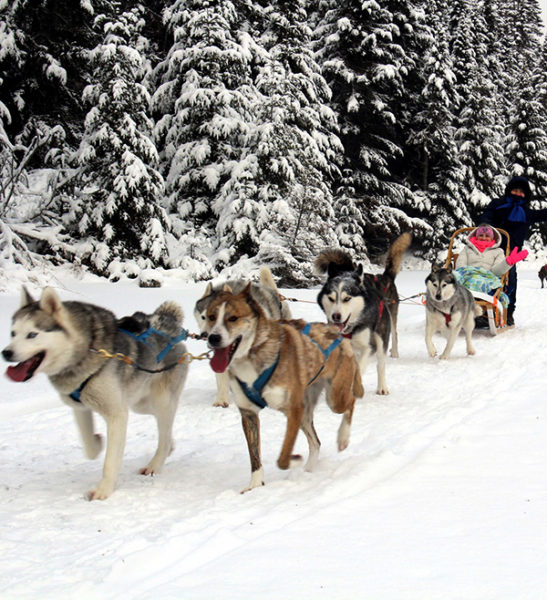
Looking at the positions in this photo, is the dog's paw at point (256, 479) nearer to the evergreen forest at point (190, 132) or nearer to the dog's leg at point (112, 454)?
the dog's leg at point (112, 454)

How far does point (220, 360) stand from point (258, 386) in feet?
1.02

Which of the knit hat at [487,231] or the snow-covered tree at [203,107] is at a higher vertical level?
the snow-covered tree at [203,107]

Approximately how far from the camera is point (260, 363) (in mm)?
3371

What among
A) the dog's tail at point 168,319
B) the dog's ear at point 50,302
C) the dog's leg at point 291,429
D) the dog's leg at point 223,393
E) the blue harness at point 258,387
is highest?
the dog's ear at point 50,302

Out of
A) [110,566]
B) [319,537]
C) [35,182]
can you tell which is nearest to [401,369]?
[319,537]

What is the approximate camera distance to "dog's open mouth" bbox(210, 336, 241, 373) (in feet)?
10.5

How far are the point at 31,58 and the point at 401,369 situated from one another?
41.2 ft

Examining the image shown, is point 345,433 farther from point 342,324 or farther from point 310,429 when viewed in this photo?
point 342,324

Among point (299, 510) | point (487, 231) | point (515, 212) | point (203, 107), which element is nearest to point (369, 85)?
point (203, 107)

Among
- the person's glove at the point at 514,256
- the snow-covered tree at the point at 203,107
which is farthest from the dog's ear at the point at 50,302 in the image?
the snow-covered tree at the point at 203,107

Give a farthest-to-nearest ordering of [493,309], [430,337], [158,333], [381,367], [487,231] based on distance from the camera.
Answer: [487,231] < [493,309] < [430,337] < [381,367] < [158,333]

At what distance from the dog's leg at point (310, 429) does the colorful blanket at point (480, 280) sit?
5.96 m

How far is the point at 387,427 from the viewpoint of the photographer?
454cm

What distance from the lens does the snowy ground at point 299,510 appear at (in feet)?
7.03
